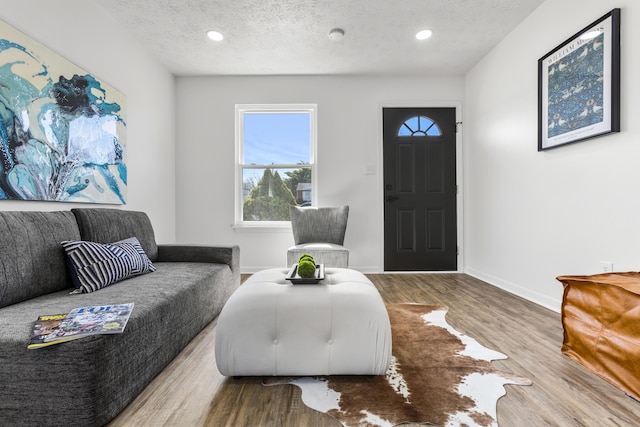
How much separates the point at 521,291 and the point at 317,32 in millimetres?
3159

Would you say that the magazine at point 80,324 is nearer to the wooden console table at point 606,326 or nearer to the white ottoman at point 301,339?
the white ottoman at point 301,339

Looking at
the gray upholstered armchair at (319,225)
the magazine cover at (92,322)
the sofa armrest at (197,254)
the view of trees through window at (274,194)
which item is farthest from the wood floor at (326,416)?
the view of trees through window at (274,194)

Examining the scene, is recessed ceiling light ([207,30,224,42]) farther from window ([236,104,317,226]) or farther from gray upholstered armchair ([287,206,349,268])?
gray upholstered armchair ([287,206,349,268])

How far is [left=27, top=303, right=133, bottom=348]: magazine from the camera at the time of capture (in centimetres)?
106

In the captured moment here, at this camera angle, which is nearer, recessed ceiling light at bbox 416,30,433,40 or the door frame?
recessed ceiling light at bbox 416,30,433,40

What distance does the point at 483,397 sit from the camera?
1.31 m

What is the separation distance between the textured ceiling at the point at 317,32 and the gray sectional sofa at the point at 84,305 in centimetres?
189

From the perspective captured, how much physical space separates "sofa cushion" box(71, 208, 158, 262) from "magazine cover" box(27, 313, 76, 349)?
933mm

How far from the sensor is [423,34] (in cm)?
309

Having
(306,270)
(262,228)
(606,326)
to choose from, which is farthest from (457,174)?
(306,270)

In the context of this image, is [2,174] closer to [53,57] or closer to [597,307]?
[53,57]

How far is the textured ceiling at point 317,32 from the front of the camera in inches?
105

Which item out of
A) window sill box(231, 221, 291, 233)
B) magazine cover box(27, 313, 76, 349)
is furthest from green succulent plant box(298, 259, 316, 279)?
window sill box(231, 221, 291, 233)

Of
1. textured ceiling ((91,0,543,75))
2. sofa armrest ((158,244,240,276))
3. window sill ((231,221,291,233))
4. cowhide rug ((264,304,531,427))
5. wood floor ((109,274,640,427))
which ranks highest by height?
textured ceiling ((91,0,543,75))
